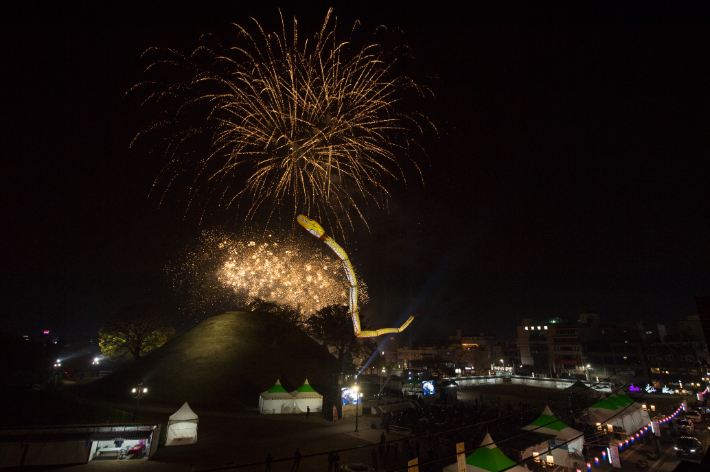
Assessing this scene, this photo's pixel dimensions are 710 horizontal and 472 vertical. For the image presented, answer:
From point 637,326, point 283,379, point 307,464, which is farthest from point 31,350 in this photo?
point 637,326

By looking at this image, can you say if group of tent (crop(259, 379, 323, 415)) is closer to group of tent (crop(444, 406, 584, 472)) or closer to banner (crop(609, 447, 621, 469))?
group of tent (crop(444, 406, 584, 472))

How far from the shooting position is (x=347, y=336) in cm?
5678

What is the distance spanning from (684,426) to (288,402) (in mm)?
34263

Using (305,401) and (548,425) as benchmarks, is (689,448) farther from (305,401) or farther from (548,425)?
(305,401)

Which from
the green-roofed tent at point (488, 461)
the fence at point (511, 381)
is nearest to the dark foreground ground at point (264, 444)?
the green-roofed tent at point (488, 461)

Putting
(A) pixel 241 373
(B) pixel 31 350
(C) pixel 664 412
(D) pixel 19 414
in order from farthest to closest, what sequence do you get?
(B) pixel 31 350, (A) pixel 241 373, (C) pixel 664 412, (D) pixel 19 414

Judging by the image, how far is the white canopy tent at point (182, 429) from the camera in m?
22.2

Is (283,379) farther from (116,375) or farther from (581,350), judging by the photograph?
(581,350)

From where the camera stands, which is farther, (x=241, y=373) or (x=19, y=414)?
(x=241, y=373)

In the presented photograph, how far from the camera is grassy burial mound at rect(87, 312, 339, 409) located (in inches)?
1597

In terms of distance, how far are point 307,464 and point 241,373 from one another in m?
29.5

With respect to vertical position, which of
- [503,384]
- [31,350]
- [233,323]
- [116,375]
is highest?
[233,323]

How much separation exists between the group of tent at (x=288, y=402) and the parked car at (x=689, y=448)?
2906cm

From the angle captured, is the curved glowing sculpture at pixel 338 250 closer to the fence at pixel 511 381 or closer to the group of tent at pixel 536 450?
the group of tent at pixel 536 450
